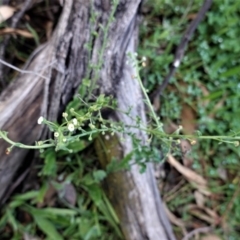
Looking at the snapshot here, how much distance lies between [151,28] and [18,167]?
0.96 m

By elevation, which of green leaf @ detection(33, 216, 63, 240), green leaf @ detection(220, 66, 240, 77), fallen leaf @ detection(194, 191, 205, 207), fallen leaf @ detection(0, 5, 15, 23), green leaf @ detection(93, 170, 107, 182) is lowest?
fallen leaf @ detection(194, 191, 205, 207)

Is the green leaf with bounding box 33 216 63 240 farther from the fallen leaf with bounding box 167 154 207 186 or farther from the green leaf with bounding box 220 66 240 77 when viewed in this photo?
the green leaf with bounding box 220 66 240 77

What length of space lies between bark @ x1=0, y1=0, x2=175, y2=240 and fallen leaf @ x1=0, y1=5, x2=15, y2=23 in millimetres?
225

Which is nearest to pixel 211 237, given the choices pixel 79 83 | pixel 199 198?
pixel 199 198

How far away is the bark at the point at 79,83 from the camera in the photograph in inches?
61.0

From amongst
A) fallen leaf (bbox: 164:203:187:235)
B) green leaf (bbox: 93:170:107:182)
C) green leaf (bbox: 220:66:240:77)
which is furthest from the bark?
green leaf (bbox: 220:66:240:77)

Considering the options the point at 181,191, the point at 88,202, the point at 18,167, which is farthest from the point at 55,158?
the point at 181,191

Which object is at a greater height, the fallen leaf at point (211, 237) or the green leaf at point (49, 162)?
the green leaf at point (49, 162)

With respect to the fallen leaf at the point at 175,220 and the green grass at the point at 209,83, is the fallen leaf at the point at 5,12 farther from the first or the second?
the fallen leaf at the point at 175,220

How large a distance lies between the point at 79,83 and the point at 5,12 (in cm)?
45

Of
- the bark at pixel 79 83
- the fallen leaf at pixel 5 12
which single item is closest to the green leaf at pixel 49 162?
the bark at pixel 79 83

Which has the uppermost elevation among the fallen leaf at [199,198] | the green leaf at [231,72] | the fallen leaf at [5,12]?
the fallen leaf at [5,12]

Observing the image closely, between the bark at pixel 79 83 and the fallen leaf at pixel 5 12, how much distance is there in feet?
0.74

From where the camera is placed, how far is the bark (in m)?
1.55
